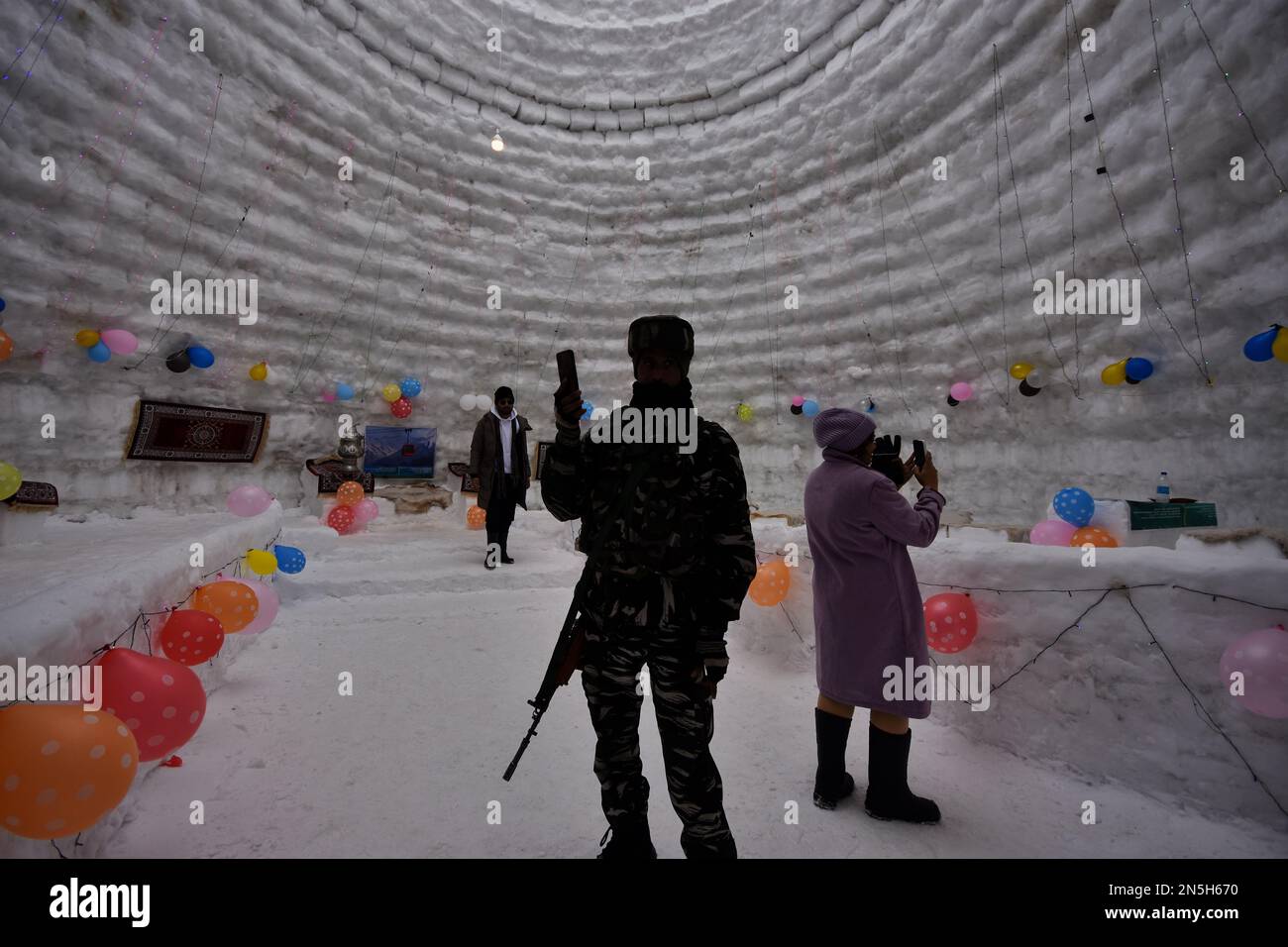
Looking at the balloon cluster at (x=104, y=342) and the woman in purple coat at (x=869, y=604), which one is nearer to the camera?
the woman in purple coat at (x=869, y=604)

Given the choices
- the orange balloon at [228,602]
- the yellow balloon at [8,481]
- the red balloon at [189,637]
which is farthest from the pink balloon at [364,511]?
the red balloon at [189,637]

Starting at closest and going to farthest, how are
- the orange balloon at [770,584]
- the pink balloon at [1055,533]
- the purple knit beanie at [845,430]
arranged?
the purple knit beanie at [845,430] → the orange balloon at [770,584] → the pink balloon at [1055,533]

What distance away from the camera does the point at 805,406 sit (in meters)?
8.55

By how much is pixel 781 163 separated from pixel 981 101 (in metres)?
3.04

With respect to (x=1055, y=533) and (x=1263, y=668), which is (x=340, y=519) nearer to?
(x=1055, y=533)

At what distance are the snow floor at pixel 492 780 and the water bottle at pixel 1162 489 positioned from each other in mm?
3282

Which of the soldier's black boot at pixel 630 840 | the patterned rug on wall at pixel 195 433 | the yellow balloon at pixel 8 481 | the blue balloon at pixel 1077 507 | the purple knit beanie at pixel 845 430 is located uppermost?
the patterned rug on wall at pixel 195 433

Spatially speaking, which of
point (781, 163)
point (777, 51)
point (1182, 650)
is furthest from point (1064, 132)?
point (1182, 650)

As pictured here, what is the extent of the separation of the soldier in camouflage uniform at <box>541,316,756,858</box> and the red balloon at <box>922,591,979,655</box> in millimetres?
1428

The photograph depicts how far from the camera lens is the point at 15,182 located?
5.08 m

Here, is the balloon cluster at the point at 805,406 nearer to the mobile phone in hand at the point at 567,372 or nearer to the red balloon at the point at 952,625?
the red balloon at the point at 952,625

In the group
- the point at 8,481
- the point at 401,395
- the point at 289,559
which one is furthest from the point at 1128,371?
the point at 401,395

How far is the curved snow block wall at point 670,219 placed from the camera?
4703 mm
